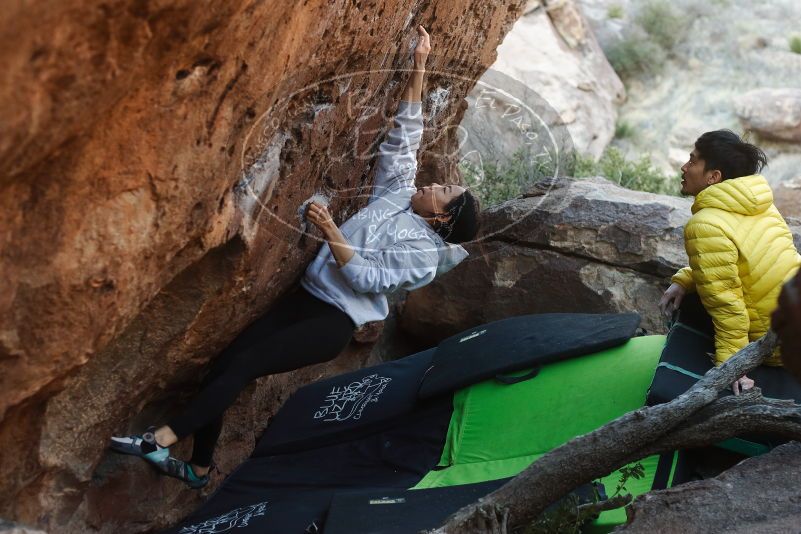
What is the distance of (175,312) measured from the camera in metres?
3.92

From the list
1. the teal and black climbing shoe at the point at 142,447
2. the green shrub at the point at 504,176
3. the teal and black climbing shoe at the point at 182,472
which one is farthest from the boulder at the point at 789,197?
the teal and black climbing shoe at the point at 142,447

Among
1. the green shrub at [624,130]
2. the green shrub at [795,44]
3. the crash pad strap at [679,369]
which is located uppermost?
the crash pad strap at [679,369]

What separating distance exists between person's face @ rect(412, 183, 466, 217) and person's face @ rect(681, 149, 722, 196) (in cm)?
103

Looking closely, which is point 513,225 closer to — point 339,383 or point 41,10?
point 339,383

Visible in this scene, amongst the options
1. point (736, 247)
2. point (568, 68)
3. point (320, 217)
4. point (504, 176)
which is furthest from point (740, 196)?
point (568, 68)

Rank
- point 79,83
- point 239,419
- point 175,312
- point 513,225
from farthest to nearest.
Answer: point 513,225, point 239,419, point 175,312, point 79,83

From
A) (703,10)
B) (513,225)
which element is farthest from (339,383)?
(703,10)

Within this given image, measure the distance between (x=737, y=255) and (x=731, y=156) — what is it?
48cm

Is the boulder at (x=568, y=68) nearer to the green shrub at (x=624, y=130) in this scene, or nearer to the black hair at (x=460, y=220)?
the green shrub at (x=624, y=130)

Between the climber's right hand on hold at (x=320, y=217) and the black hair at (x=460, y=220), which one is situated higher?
the climber's right hand on hold at (x=320, y=217)

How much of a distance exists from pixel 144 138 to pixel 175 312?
1.22 m

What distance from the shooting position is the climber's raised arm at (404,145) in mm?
4500

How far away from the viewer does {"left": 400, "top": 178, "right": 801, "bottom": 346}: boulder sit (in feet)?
20.3

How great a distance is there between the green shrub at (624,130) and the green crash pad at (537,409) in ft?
37.0
